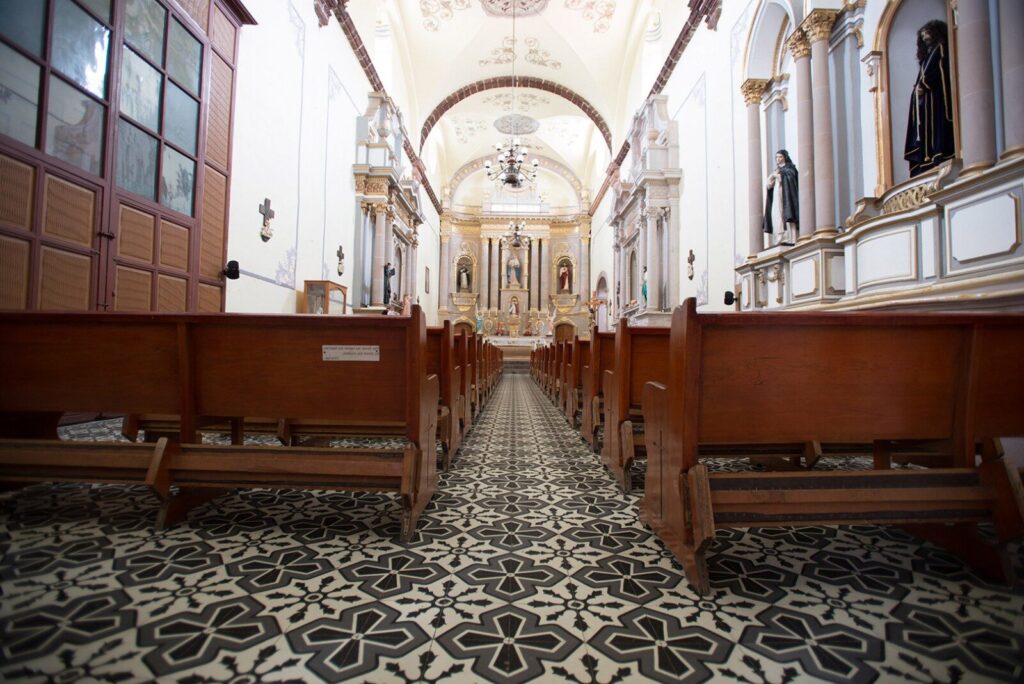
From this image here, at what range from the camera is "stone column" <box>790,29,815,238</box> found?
15.7 ft

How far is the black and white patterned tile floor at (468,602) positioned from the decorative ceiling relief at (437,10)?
40.5 feet

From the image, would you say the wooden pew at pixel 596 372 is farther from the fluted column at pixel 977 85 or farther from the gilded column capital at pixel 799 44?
the gilded column capital at pixel 799 44

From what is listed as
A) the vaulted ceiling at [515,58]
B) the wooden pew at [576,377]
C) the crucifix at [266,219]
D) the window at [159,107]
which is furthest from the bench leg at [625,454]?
the vaulted ceiling at [515,58]

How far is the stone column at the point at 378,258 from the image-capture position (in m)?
9.65

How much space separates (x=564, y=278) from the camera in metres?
19.8

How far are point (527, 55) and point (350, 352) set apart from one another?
45.3ft

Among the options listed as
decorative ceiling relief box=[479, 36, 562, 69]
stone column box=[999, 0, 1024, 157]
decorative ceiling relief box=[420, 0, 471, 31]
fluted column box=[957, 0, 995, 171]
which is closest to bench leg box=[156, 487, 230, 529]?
stone column box=[999, 0, 1024, 157]

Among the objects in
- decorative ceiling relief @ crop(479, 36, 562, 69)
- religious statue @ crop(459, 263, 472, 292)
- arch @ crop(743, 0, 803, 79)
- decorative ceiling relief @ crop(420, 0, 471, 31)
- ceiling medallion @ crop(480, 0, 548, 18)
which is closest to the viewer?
arch @ crop(743, 0, 803, 79)

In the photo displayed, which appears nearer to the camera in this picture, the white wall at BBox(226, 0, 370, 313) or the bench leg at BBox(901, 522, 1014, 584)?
the bench leg at BBox(901, 522, 1014, 584)

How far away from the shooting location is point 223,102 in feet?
16.1

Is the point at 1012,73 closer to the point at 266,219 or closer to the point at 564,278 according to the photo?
the point at 266,219

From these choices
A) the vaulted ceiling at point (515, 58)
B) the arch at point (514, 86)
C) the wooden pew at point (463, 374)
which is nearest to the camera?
the wooden pew at point (463, 374)

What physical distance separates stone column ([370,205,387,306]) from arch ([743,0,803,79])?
6915 millimetres

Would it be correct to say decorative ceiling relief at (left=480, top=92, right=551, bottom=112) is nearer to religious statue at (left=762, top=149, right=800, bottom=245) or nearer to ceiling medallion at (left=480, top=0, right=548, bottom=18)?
ceiling medallion at (left=480, top=0, right=548, bottom=18)
